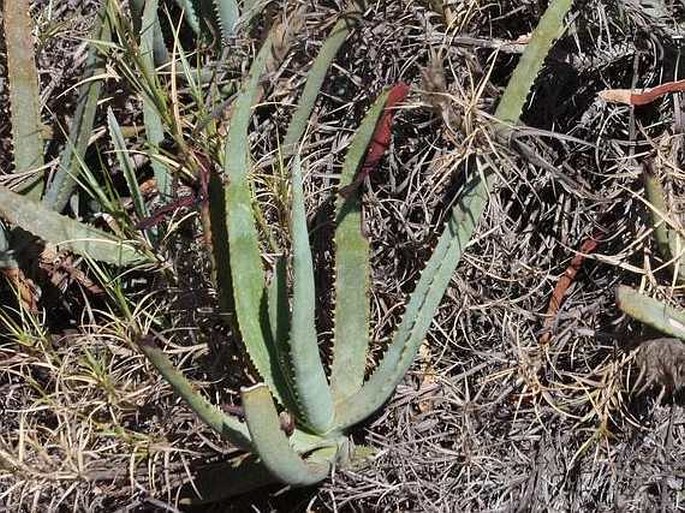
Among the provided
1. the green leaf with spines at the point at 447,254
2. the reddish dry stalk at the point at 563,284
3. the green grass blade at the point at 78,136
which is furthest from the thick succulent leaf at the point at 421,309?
the green grass blade at the point at 78,136

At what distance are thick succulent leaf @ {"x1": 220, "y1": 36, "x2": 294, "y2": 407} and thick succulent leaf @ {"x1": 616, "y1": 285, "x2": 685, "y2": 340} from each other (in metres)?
0.52

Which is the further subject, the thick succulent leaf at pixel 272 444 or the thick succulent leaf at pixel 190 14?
the thick succulent leaf at pixel 190 14

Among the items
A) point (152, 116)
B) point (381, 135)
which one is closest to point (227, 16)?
point (152, 116)

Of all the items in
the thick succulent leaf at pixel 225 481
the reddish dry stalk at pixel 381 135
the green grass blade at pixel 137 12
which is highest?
the green grass blade at pixel 137 12

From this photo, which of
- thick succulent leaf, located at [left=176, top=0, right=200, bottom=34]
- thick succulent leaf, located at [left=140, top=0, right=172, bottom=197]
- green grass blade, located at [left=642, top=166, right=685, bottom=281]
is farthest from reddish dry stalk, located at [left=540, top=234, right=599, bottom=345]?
thick succulent leaf, located at [left=176, top=0, right=200, bottom=34]

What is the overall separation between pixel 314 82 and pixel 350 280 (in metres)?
0.34

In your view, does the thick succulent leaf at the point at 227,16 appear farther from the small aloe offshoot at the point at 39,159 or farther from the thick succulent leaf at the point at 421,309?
the thick succulent leaf at the point at 421,309

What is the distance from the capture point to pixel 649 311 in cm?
159

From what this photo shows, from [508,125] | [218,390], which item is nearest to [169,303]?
[218,390]

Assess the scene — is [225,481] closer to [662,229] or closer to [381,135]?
[381,135]

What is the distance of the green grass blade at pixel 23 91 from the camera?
1.83 meters

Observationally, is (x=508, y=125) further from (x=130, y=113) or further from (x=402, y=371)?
(x=130, y=113)

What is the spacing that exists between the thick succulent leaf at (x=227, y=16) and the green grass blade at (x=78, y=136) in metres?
0.21

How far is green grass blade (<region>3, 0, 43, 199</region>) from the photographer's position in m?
1.83
